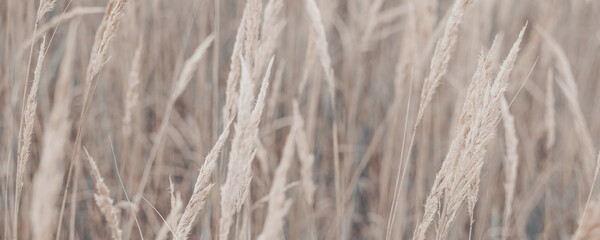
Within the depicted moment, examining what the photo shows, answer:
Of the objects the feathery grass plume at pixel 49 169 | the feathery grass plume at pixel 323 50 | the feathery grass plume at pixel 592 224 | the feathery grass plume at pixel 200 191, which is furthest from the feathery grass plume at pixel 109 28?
the feathery grass plume at pixel 592 224

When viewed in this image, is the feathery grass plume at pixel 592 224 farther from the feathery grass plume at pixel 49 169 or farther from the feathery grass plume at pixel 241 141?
the feathery grass plume at pixel 49 169

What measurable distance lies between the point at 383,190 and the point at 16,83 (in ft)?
3.61

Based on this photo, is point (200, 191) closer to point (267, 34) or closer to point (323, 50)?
point (267, 34)

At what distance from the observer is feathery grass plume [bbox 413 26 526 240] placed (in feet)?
2.59

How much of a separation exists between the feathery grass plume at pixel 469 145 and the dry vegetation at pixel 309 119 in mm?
341

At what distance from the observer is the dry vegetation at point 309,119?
1423 millimetres

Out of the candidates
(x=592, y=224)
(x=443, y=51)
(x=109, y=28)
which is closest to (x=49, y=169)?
(x=109, y=28)

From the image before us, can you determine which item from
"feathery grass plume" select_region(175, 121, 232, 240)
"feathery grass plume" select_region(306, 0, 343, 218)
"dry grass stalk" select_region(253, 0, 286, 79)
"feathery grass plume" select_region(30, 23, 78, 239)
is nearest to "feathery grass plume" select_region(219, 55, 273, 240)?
"feathery grass plume" select_region(175, 121, 232, 240)

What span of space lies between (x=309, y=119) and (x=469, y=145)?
38.7 inches

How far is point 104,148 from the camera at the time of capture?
188 cm

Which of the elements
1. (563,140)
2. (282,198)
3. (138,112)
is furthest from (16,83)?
(563,140)

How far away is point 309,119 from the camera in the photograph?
5.76ft

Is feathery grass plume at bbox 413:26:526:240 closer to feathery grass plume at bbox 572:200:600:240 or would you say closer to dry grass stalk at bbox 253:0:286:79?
feathery grass plume at bbox 572:200:600:240

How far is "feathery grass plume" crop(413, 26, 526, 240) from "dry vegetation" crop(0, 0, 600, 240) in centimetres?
34
